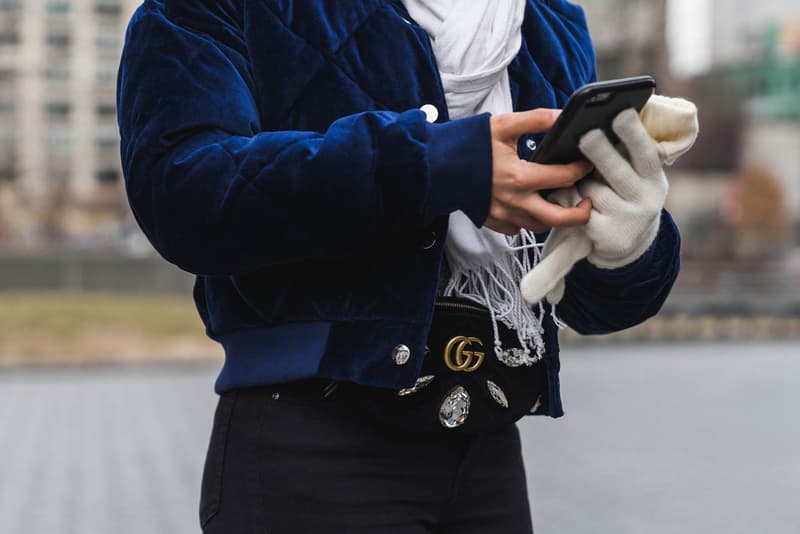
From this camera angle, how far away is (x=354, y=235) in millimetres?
1335

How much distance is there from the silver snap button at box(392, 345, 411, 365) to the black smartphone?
0.28 m

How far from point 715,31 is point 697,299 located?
48.2m

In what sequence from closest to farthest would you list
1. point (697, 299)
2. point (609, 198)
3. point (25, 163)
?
point (609, 198)
point (697, 299)
point (25, 163)

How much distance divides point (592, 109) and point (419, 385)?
404 mm

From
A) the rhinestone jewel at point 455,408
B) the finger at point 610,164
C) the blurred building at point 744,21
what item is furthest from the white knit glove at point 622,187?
the blurred building at point 744,21

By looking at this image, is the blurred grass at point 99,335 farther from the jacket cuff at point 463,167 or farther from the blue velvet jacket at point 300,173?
the jacket cuff at point 463,167

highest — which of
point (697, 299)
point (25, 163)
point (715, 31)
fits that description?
point (715, 31)

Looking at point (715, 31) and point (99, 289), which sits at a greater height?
point (715, 31)

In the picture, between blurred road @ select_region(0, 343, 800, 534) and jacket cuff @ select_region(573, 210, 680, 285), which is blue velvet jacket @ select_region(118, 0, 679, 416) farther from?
blurred road @ select_region(0, 343, 800, 534)

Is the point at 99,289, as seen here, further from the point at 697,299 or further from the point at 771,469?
the point at 771,469

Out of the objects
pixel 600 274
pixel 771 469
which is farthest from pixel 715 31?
pixel 600 274

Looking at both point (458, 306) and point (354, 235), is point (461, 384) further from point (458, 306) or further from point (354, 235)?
point (354, 235)

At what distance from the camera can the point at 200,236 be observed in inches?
53.2

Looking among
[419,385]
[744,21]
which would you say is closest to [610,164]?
[419,385]
